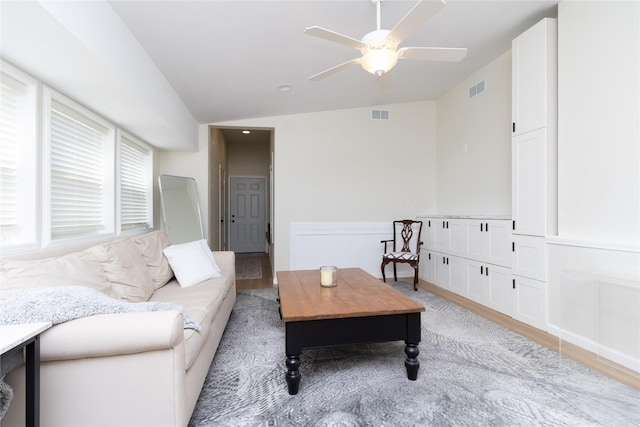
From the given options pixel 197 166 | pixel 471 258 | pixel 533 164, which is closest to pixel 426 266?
pixel 471 258

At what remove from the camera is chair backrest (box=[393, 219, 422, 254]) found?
4.53m

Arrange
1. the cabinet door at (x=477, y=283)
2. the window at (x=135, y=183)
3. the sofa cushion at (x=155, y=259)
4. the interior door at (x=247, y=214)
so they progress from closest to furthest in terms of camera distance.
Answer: the sofa cushion at (x=155, y=259) < the window at (x=135, y=183) < the cabinet door at (x=477, y=283) < the interior door at (x=247, y=214)

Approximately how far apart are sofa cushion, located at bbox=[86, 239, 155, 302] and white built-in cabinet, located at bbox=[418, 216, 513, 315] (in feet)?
10.7

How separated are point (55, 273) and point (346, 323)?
1.63 m

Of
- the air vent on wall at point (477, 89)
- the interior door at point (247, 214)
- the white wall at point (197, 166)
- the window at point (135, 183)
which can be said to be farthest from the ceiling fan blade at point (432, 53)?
the interior door at point (247, 214)

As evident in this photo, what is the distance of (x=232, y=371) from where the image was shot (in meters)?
2.02

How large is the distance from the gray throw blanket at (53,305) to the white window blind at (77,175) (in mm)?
987

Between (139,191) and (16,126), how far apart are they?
1.84m

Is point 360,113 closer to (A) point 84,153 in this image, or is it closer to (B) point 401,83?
(B) point 401,83

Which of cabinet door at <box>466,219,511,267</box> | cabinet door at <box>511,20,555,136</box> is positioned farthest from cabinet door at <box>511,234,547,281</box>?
cabinet door at <box>511,20,555,136</box>

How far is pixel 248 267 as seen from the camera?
19.2 ft

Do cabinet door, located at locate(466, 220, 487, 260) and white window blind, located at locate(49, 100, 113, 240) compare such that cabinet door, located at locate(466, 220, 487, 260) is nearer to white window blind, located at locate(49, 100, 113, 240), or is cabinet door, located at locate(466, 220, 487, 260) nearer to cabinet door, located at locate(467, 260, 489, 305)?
cabinet door, located at locate(467, 260, 489, 305)

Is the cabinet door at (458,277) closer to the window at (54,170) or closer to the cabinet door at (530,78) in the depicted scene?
the cabinet door at (530,78)

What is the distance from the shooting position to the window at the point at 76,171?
205 centimetres
